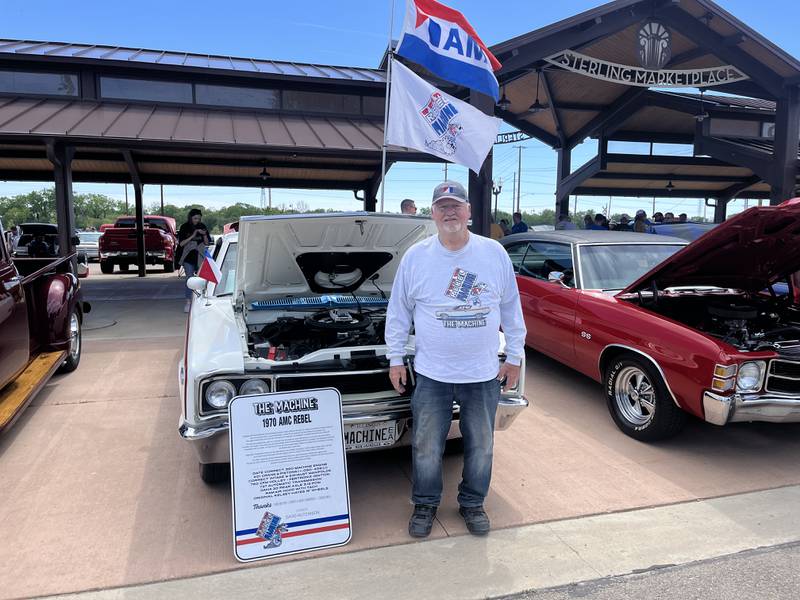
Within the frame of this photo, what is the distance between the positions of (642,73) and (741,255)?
8.37 m

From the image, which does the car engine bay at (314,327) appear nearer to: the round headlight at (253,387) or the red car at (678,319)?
the round headlight at (253,387)

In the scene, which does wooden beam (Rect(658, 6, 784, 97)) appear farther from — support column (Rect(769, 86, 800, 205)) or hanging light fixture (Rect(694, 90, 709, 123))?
hanging light fixture (Rect(694, 90, 709, 123))

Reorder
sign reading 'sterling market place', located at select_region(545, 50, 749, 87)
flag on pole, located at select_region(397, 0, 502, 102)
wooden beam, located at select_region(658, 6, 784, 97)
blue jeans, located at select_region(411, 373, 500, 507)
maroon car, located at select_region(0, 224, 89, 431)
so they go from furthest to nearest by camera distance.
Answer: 1. sign reading 'sterling market place', located at select_region(545, 50, 749, 87)
2. wooden beam, located at select_region(658, 6, 784, 97)
3. flag on pole, located at select_region(397, 0, 502, 102)
4. maroon car, located at select_region(0, 224, 89, 431)
5. blue jeans, located at select_region(411, 373, 500, 507)

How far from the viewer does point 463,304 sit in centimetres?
288

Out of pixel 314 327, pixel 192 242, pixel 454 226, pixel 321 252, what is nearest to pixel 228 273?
pixel 321 252

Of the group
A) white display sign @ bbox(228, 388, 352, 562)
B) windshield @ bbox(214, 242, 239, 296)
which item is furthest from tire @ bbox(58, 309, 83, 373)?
white display sign @ bbox(228, 388, 352, 562)

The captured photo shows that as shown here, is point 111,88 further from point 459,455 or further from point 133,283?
point 459,455

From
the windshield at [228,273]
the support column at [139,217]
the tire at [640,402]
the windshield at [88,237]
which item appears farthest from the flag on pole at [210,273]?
the windshield at [88,237]

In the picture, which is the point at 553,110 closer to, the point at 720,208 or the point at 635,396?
the point at 720,208

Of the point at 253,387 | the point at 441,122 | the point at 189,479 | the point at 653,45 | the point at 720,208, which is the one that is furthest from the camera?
the point at 720,208

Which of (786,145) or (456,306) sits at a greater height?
(786,145)

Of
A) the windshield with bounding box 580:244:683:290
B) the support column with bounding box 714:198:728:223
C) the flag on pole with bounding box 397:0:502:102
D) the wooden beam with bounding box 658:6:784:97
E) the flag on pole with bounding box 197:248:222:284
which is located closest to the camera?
the flag on pole with bounding box 197:248:222:284

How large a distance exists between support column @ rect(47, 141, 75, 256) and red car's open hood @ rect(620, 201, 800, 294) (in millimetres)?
9033

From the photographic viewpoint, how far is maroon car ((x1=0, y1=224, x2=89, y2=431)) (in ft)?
13.7
